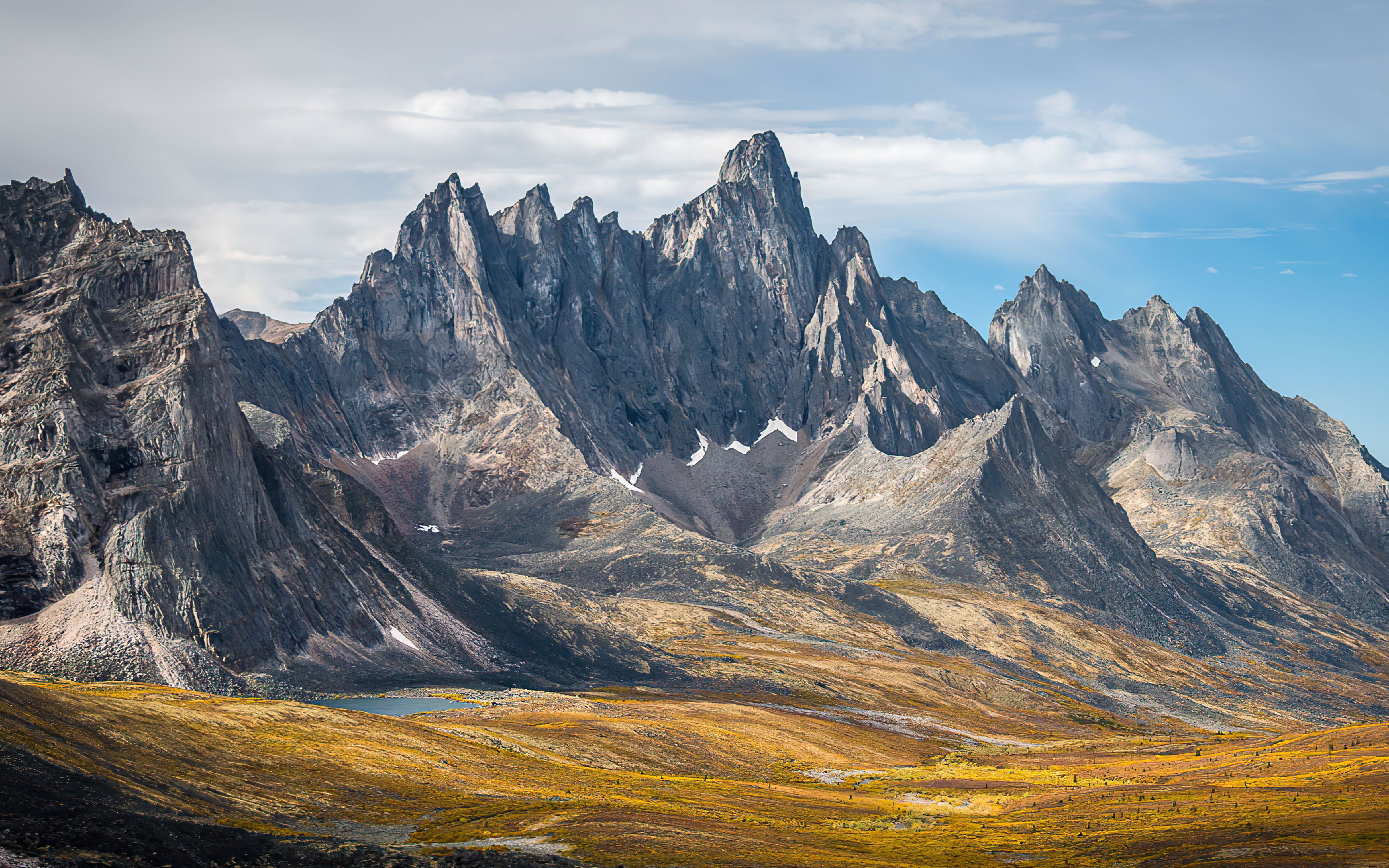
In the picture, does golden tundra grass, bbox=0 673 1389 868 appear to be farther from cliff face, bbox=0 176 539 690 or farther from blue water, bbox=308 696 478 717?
cliff face, bbox=0 176 539 690

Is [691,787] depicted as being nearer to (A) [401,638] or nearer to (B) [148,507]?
(B) [148,507]

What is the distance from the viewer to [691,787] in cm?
9644

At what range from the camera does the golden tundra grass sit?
6419 centimetres

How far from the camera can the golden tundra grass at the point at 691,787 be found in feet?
211

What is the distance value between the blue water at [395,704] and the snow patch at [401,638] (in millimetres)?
24164

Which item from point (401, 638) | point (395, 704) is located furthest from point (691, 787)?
point (401, 638)

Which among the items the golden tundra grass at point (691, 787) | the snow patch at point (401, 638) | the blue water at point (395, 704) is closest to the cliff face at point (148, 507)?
the snow patch at point (401, 638)

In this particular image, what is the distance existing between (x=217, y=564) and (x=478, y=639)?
155 feet

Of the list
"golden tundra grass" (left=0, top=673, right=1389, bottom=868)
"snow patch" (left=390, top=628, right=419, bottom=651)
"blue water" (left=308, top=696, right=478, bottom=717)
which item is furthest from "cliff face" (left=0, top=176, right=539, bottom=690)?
"golden tundra grass" (left=0, top=673, right=1389, bottom=868)

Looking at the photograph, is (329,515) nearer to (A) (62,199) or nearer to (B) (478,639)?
(B) (478,639)

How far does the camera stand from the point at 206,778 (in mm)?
70438

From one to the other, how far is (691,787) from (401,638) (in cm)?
8163

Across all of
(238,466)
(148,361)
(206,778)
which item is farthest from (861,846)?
(148,361)

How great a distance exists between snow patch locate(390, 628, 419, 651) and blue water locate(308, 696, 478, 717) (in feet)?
79.3
